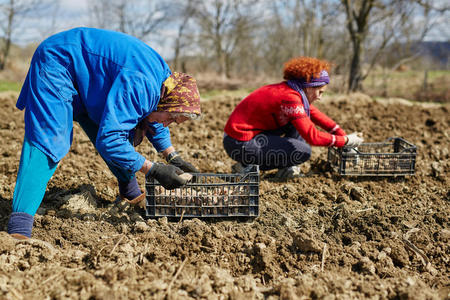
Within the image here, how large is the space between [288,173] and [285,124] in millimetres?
548

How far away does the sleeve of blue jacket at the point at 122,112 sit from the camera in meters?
2.23

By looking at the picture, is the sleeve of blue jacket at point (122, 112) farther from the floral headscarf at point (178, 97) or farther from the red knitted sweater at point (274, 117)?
the red knitted sweater at point (274, 117)

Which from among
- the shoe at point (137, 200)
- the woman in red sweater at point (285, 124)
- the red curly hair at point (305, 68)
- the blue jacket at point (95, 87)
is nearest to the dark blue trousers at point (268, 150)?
the woman in red sweater at point (285, 124)

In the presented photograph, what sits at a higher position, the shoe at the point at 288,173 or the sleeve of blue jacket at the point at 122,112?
the sleeve of blue jacket at the point at 122,112

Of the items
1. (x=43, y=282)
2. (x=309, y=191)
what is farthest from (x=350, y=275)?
(x=43, y=282)

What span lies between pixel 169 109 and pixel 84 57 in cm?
60

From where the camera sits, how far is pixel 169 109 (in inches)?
97.2

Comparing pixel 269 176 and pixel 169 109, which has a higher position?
pixel 169 109

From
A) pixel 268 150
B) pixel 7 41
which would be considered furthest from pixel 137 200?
pixel 7 41

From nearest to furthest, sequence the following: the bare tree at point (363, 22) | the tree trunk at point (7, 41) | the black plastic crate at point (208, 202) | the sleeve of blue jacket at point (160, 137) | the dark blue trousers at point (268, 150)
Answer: the black plastic crate at point (208, 202)
the sleeve of blue jacket at point (160, 137)
the dark blue trousers at point (268, 150)
the bare tree at point (363, 22)
the tree trunk at point (7, 41)

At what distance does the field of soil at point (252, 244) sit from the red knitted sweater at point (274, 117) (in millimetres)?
494

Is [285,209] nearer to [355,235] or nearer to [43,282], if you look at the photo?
[355,235]

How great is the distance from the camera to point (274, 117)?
3824mm

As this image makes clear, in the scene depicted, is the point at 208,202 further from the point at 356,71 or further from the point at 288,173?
the point at 356,71
